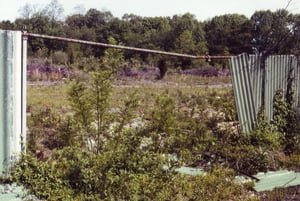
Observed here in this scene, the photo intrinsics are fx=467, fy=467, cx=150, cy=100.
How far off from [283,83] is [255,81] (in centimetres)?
88

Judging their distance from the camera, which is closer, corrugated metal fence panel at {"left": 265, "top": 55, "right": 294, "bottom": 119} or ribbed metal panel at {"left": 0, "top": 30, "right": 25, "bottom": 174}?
ribbed metal panel at {"left": 0, "top": 30, "right": 25, "bottom": 174}

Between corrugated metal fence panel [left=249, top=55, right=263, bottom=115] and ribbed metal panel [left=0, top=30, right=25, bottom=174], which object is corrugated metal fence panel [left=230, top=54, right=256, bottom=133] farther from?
ribbed metal panel [left=0, top=30, right=25, bottom=174]

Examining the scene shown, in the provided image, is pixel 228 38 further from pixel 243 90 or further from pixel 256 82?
pixel 243 90

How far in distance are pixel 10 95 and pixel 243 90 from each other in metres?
4.03

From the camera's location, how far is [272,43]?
327 inches

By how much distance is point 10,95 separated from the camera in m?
4.29

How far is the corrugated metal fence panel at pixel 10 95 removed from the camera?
4.25m

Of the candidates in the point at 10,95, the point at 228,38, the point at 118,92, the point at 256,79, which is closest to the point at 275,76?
the point at 256,79

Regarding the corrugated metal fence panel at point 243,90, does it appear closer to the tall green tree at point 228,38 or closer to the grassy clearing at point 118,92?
the grassy clearing at point 118,92

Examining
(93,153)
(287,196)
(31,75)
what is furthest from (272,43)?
(31,75)

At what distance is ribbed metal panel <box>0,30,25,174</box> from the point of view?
4.25 meters

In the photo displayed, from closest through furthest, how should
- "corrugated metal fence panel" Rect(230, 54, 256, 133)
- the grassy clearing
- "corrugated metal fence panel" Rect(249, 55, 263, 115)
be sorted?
"corrugated metal fence panel" Rect(230, 54, 256, 133), "corrugated metal fence panel" Rect(249, 55, 263, 115), the grassy clearing

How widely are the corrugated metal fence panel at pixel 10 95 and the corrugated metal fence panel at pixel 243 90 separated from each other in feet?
12.1

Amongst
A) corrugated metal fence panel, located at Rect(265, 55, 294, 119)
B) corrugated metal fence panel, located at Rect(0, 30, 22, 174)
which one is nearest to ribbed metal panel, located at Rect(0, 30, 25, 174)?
corrugated metal fence panel, located at Rect(0, 30, 22, 174)
